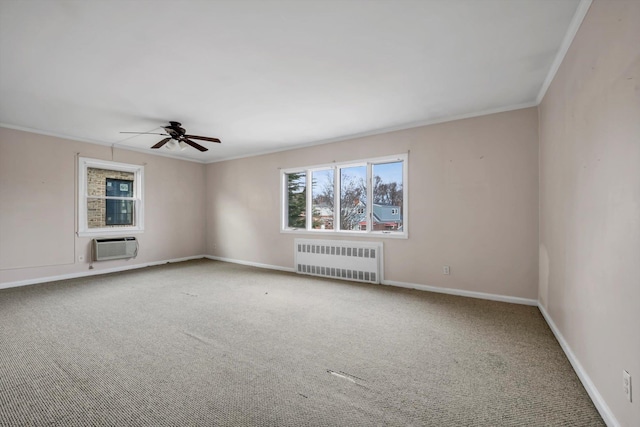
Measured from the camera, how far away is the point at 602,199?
1694mm

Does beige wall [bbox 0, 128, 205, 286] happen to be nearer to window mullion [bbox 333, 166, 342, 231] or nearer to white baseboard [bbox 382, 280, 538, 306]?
window mullion [bbox 333, 166, 342, 231]

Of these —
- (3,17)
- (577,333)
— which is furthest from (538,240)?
(3,17)

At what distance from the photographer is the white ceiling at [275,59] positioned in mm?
1917

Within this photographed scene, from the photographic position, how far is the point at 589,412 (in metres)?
1.67

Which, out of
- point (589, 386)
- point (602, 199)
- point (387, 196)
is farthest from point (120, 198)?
point (589, 386)

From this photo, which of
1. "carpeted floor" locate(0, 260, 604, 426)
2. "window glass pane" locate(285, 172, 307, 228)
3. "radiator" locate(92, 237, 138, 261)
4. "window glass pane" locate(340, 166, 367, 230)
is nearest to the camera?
"carpeted floor" locate(0, 260, 604, 426)

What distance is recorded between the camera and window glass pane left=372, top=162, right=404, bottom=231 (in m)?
4.59

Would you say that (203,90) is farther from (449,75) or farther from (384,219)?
(384,219)

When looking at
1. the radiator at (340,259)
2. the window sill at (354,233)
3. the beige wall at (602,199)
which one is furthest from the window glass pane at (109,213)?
the beige wall at (602,199)

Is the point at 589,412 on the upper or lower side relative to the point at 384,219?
lower

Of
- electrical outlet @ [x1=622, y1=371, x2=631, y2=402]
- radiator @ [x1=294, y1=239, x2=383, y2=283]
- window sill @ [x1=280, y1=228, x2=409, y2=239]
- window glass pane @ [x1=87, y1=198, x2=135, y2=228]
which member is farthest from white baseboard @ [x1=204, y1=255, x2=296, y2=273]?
electrical outlet @ [x1=622, y1=371, x2=631, y2=402]

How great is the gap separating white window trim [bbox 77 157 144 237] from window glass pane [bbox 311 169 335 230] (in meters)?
3.76

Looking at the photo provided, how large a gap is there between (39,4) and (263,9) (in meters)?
1.46

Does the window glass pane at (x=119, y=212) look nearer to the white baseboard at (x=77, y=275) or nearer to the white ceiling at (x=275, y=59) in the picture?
the white baseboard at (x=77, y=275)
